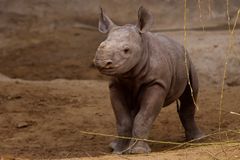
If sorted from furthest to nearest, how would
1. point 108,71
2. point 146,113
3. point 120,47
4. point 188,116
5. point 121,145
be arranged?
1. point 188,116
2. point 121,145
3. point 146,113
4. point 120,47
5. point 108,71

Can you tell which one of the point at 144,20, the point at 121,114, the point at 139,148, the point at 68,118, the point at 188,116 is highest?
the point at 144,20

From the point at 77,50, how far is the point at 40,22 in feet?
2.04

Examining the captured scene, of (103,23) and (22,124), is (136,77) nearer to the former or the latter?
(103,23)

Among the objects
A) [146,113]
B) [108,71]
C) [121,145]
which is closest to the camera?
[108,71]

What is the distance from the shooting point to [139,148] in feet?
20.0

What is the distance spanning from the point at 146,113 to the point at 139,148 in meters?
0.32

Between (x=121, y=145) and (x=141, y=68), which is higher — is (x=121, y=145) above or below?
below

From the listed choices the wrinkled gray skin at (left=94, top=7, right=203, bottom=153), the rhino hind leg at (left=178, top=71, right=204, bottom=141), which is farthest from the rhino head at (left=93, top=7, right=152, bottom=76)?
the rhino hind leg at (left=178, top=71, right=204, bottom=141)

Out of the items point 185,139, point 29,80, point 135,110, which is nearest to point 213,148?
point 135,110

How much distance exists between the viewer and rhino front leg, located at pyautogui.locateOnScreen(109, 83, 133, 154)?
6.32 m

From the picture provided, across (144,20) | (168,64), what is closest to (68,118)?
(168,64)

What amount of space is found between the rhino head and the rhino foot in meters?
0.62

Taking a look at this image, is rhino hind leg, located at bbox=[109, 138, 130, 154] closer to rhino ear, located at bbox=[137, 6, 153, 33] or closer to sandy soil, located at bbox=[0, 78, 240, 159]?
sandy soil, located at bbox=[0, 78, 240, 159]

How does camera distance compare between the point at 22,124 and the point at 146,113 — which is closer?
the point at 146,113
